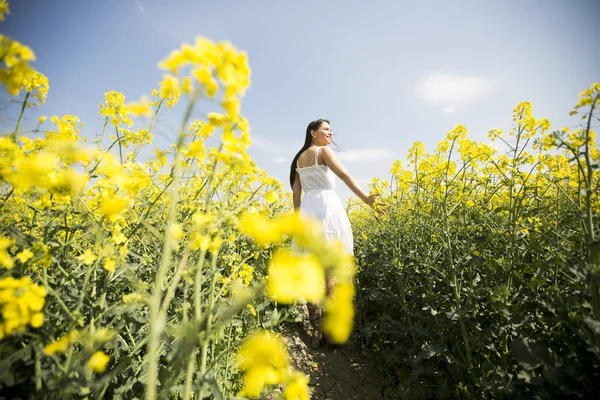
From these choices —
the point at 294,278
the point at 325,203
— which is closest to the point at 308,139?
the point at 325,203

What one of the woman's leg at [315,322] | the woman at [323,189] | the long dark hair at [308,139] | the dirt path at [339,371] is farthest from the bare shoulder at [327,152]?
the dirt path at [339,371]

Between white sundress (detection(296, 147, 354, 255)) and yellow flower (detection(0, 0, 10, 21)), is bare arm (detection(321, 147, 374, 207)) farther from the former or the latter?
yellow flower (detection(0, 0, 10, 21))

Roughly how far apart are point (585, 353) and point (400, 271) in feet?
4.88

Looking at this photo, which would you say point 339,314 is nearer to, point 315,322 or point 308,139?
point 315,322

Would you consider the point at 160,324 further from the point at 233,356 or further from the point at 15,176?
the point at 233,356

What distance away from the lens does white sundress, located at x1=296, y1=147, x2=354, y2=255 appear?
3.28m

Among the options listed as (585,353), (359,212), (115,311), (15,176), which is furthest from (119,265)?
(359,212)

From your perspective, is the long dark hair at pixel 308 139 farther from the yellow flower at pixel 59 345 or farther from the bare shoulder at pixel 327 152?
the yellow flower at pixel 59 345

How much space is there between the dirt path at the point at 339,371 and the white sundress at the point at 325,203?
1.18 metres

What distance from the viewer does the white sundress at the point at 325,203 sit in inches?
129

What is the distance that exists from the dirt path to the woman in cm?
22

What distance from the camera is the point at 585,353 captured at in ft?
3.81

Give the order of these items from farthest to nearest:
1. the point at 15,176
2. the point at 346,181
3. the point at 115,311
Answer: the point at 346,181
the point at 115,311
the point at 15,176

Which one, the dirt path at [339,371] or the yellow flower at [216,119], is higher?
the yellow flower at [216,119]
